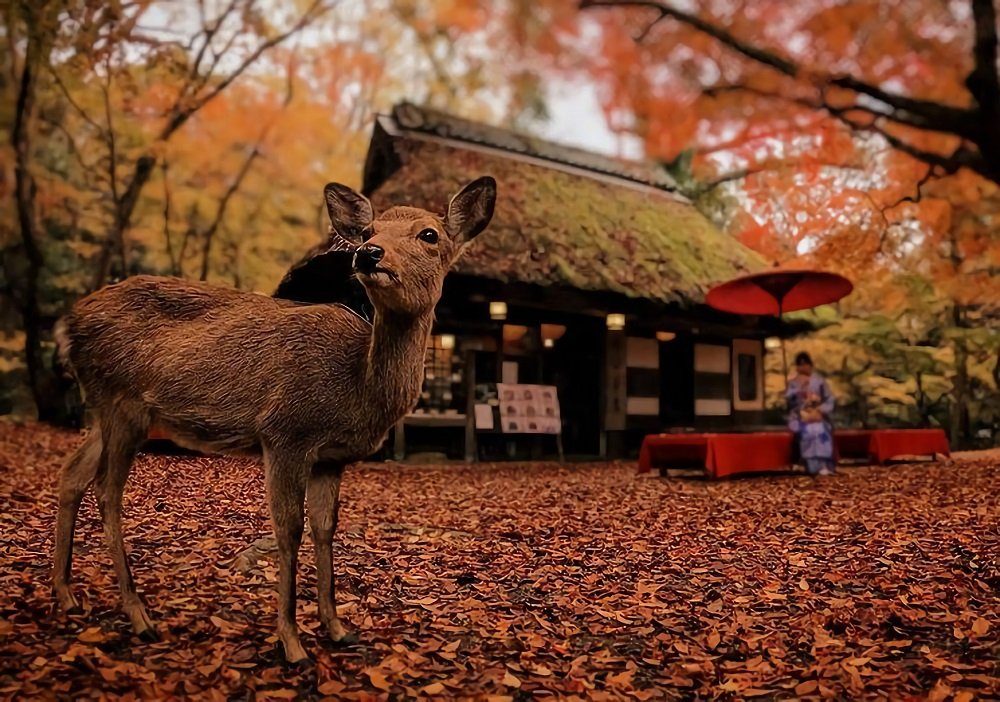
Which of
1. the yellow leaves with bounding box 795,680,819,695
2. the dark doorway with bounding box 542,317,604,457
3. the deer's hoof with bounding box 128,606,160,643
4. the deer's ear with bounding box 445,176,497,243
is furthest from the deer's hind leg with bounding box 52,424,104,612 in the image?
the dark doorway with bounding box 542,317,604,457

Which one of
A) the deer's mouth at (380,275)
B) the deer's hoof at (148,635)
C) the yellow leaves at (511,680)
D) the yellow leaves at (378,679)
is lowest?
the yellow leaves at (511,680)

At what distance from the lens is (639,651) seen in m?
2.82

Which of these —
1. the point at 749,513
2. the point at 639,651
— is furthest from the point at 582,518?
the point at 639,651

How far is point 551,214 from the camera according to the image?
10469 mm

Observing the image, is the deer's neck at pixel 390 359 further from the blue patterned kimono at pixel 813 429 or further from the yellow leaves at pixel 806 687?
the blue patterned kimono at pixel 813 429

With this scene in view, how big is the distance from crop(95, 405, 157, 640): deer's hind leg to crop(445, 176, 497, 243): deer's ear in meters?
1.31

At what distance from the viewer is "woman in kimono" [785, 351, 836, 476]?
325 inches

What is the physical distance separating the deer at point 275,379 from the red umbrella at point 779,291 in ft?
22.2

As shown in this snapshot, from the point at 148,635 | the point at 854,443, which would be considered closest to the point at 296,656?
the point at 148,635

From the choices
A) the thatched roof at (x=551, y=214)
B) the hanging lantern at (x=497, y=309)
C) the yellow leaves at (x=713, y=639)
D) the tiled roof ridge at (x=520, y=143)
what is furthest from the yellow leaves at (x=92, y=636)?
the tiled roof ridge at (x=520, y=143)

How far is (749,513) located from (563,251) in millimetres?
4968

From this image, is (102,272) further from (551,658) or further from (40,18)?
(551,658)

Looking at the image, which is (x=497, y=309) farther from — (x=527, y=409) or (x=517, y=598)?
(x=517, y=598)

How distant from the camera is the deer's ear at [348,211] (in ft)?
8.41
